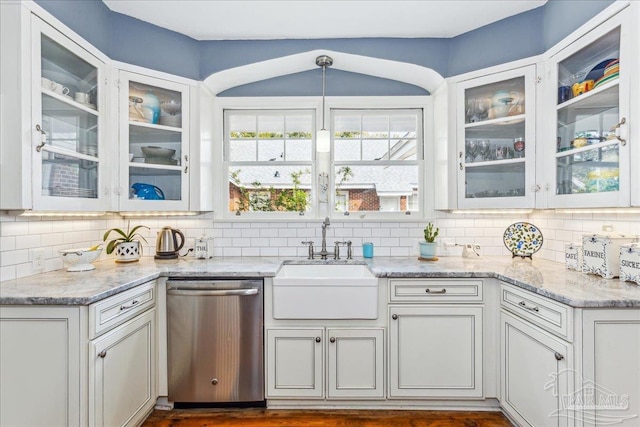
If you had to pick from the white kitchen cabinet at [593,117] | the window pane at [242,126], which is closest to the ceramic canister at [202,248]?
the window pane at [242,126]

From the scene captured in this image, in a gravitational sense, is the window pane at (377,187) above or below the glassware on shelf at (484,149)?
below

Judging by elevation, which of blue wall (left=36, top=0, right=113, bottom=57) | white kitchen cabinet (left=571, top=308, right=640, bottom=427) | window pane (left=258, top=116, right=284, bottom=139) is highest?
blue wall (left=36, top=0, right=113, bottom=57)

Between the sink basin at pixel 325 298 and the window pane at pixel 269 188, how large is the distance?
2.94 ft

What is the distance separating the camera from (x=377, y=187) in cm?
272

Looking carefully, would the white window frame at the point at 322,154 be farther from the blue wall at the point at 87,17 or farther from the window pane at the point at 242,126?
the blue wall at the point at 87,17

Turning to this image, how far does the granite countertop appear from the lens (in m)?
1.41

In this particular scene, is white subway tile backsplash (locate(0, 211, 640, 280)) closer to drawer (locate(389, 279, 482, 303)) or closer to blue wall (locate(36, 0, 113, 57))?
drawer (locate(389, 279, 482, 303))

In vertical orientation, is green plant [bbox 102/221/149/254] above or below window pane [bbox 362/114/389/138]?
below

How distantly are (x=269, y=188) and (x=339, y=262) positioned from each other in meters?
0.89

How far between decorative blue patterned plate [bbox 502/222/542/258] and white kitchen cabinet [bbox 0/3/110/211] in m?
2.91

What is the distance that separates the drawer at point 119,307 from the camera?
4.81ft

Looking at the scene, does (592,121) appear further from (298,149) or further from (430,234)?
(298,149)

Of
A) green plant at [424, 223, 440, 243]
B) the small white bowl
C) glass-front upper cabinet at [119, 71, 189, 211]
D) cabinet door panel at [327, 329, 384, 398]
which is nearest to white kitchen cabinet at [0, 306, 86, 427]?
the small white bowl

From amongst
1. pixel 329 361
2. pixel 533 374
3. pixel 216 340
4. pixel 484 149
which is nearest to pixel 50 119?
pixel 216 340
